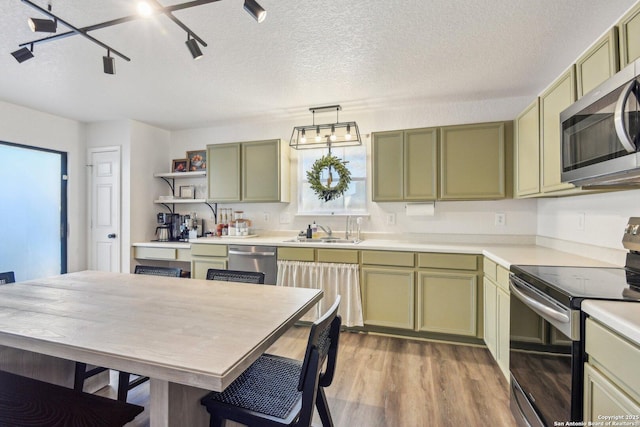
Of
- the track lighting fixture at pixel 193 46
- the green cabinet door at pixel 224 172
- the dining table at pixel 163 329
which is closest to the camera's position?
the dining table at pixel 163 329

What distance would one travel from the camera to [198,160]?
4320 millimetres

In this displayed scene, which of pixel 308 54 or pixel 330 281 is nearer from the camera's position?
pixel 308 54

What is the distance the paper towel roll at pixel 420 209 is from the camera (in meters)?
3.27

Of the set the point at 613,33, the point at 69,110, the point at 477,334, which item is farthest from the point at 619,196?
the point at 69,110

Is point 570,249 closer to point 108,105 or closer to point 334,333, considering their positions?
point 334,333

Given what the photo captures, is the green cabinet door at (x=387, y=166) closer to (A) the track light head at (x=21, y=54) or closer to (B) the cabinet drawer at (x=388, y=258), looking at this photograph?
(B) the cabinet drawer at (x=388, y=258)

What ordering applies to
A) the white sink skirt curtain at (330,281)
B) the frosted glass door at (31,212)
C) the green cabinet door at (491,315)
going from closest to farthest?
the green cabinet door at (491,315)
the white sink skirt curtain at (330,281)
the frosted glass door at (31,212)

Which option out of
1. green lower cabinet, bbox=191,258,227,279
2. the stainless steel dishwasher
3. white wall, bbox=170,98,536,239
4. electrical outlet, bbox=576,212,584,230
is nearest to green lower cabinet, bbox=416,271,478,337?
white wall, bbox=170,98,536,239

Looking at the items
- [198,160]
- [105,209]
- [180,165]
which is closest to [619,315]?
[198,160]

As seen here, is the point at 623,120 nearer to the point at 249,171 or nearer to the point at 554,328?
the point at 554,328

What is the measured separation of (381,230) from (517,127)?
5.53 ft

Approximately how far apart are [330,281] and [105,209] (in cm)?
329

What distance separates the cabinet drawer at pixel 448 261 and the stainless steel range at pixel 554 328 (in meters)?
0.88

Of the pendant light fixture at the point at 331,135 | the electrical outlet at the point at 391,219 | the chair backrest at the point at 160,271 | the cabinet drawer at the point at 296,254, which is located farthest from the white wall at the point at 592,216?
the chair backrest at the point at 160,271
